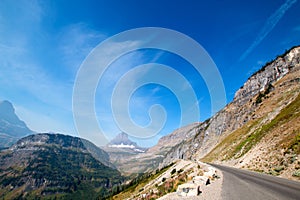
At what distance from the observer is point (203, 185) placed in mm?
19859

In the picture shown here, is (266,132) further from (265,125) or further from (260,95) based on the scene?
(260,95)

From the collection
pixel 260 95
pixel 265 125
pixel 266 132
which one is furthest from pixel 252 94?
pixel 266 132

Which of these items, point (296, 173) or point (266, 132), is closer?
point (296, 173)

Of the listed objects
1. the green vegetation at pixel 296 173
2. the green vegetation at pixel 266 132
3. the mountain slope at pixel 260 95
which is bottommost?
the green vegetation at pixel 296 173

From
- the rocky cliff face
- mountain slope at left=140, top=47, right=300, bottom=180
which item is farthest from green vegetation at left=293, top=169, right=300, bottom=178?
the rocky cliff face

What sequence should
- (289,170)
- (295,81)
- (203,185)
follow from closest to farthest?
1. (203,185)
2. (289,170)
3. (295,81)

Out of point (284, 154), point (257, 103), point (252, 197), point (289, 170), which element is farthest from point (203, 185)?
point (257, 103)

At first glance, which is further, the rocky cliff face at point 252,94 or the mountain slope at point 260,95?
the rocky cliff face at point 252,94

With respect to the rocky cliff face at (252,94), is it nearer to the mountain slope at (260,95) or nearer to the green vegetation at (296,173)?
the mountain slope at (260,95)

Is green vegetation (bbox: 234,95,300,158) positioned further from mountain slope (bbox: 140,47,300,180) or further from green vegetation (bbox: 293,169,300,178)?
green vegetation (bbox: 293,169,300,178)

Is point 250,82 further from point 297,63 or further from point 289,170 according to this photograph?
point 289,170

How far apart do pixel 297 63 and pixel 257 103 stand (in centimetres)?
3283

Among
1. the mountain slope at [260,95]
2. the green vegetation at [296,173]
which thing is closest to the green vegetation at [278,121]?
the mountain slope at [260,95]

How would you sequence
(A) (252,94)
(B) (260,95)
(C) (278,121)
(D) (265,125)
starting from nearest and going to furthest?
(C) (278,121)
(D) (265,125)
(B) (260,95)
(A) (252,94)
